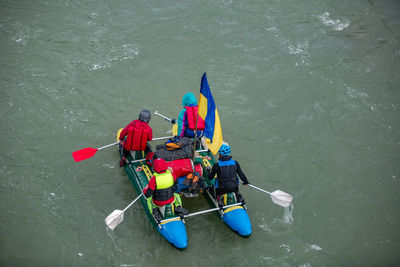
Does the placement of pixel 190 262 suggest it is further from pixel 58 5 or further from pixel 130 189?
pixel 58 5

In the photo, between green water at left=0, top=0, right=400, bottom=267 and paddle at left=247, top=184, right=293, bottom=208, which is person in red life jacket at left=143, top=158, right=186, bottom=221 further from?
paddle at left=247, top=184, right=293, bottom=208

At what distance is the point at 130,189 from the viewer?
7.85 meters

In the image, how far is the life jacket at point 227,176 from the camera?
6945 mm

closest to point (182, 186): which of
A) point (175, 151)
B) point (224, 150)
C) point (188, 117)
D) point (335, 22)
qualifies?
point (175, 151)

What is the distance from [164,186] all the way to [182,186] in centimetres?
67

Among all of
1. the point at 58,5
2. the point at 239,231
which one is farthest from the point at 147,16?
the point at 239,231

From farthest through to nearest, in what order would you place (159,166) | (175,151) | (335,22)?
(335,22) → (175,151) → (159,166)

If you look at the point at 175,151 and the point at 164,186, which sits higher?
the point at 175,151

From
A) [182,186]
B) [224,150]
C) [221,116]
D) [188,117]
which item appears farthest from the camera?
[221,116]

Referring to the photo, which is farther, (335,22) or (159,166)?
(335,22)

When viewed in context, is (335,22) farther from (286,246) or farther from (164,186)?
(164,186)

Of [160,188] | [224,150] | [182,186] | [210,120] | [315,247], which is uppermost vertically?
[210,120]

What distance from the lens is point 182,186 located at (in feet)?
23.7

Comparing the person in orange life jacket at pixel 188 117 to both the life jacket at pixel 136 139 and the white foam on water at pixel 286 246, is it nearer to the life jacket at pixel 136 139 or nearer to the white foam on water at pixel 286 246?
the life jacket at pixel 136 139
